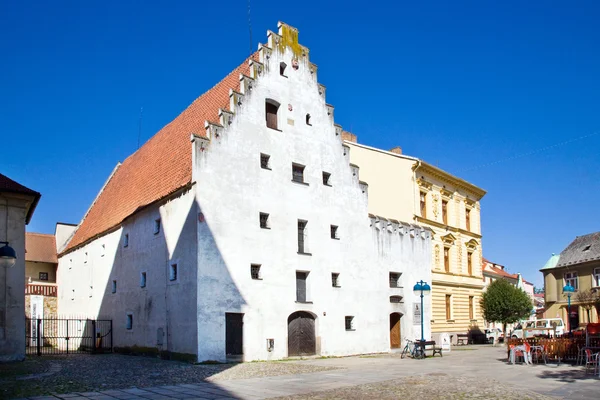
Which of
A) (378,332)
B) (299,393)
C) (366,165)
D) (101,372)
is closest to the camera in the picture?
(299,393)

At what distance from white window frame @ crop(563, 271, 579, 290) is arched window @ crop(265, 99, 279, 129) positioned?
125ft

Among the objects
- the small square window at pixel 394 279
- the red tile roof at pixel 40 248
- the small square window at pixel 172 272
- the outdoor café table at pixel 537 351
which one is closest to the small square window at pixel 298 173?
the small square window at pixel 172 272

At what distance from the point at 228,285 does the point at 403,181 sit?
20.1m

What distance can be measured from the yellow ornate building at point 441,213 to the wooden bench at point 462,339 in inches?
18.2

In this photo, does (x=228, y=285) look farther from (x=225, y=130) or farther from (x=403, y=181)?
(x=403, y=181)

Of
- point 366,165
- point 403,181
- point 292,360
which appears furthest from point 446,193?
point 292,360

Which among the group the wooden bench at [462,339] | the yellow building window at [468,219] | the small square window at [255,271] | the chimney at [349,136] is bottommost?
the wooden bench at [462,339]

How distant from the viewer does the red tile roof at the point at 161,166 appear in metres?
30.0

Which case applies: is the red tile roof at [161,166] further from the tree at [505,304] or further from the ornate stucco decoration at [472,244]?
the tree at [505,304]

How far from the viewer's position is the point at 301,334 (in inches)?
1168

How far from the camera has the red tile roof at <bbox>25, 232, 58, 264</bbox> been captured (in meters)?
48.9

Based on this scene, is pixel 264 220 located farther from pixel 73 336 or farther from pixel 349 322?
pixel 73 336

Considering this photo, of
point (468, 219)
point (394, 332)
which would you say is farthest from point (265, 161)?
point (468, 219)

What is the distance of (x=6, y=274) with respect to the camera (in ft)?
74.8
